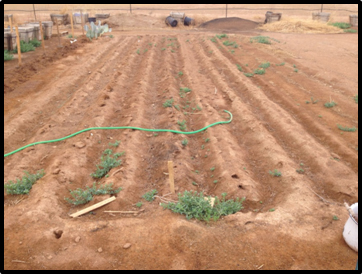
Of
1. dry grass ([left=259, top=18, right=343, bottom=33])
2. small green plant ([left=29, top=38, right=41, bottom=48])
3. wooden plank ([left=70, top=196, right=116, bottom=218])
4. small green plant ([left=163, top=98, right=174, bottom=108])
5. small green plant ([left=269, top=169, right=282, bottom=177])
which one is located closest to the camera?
wooden plank ([left=70, top=196, right=116, bottom=218])

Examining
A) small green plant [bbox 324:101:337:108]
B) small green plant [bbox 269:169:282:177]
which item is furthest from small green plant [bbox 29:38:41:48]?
small green plant [bbox 269:169:282:177]

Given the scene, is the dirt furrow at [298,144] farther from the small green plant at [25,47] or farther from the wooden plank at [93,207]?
the small green plant at [25,47]

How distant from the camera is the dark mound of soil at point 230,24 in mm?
25422

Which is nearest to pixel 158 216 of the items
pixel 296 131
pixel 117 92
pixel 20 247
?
pixel 20 247

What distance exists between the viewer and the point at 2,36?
12758 mm

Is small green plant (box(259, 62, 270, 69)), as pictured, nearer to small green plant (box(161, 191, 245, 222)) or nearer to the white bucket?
small green plant (box(161, 191, 245, 222))

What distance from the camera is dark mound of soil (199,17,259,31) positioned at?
2542 cm

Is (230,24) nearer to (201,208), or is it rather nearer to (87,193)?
(87,193)

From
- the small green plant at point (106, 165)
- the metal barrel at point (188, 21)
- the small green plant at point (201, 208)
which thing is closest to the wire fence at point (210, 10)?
the metal barrel at point (188, 21)

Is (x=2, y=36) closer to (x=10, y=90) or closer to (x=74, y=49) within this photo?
(x=74, y=49)

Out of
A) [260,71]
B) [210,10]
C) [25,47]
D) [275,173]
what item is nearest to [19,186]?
[275,173]

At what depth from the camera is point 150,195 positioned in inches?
195

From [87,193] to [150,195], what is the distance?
3.13 ft

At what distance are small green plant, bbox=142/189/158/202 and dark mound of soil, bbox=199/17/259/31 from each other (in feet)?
73.9
